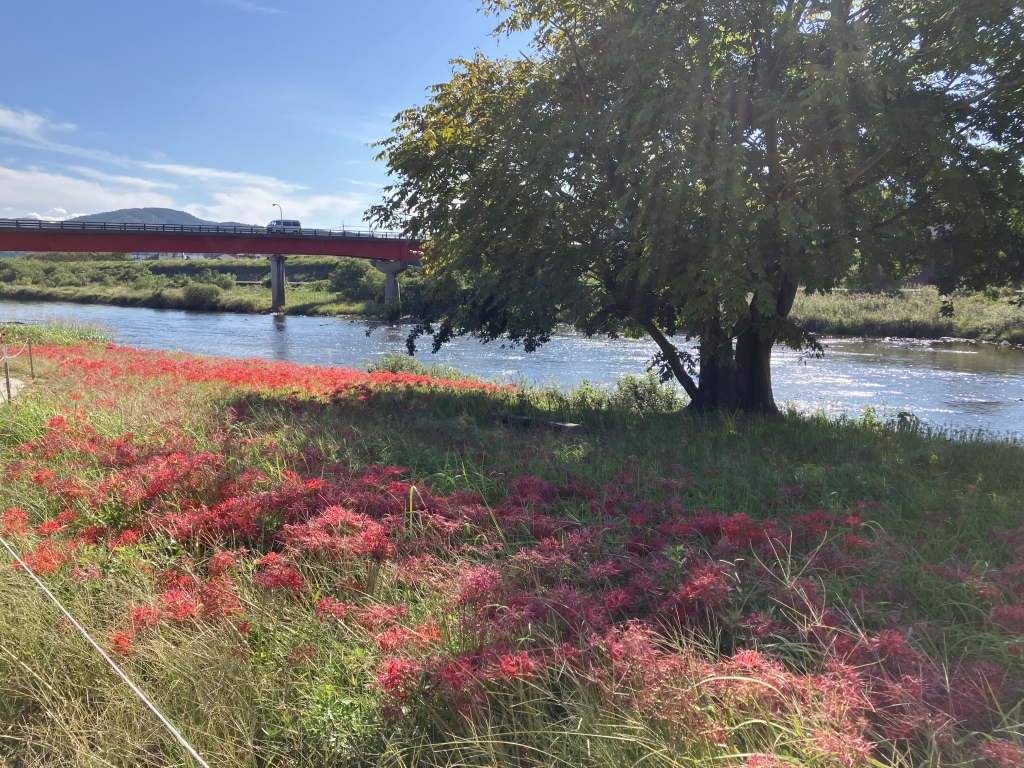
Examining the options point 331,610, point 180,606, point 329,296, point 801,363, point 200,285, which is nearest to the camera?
point 331,610

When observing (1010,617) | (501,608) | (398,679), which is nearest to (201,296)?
(501,608)

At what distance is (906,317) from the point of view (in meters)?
37.1

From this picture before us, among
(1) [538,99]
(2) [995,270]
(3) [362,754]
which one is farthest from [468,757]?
(2) [995,270]

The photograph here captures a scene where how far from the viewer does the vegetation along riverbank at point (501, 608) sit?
2.65 metres

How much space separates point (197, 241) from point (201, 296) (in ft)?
51.9

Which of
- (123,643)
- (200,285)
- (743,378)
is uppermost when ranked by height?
(200,285)

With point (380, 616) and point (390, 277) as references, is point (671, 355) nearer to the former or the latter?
point (380, 616)

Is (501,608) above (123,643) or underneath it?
above

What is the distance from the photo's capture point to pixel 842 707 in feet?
8.13

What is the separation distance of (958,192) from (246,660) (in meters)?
9.28

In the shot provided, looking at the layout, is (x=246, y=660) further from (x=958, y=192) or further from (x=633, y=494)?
(x=958, y=192)

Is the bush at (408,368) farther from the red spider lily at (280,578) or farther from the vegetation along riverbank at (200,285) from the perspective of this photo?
the vegetation along riverbank at (200,285)

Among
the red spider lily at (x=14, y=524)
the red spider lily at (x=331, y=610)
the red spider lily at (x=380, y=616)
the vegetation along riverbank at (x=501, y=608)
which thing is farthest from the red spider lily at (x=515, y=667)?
the red spider lily at (x=14, y=524)

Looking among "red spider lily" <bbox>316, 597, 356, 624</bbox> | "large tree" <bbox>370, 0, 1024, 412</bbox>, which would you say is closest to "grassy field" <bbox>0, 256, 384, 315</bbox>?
"large tree" <bbox>370, 0, 1024, 412</bbox>
